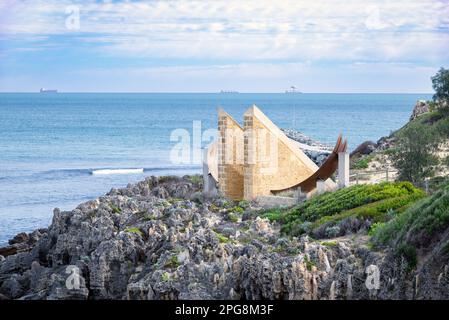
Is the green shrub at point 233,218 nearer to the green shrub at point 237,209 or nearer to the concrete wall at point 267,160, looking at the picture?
the green shrub at point 237,209

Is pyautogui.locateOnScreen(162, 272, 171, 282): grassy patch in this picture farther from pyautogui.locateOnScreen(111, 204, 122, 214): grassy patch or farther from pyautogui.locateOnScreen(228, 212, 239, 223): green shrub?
pyautogui.locateOnScreen(111, 204, 122, 214): grassy patch

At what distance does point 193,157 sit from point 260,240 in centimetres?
4609

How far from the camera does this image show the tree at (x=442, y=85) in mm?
38800

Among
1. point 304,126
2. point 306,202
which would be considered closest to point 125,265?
point 306,202

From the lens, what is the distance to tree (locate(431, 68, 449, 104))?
127 ft

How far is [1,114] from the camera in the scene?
13475 cm

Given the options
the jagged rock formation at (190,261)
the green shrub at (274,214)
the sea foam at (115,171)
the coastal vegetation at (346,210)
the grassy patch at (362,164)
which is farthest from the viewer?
the sea foam at (115,171)

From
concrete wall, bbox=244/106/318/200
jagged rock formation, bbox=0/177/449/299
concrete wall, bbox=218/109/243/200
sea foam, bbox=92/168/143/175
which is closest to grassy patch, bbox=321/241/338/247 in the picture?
jagged rock formation, bbox=0/177/449/299

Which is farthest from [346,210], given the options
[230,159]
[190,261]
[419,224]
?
[230,159]

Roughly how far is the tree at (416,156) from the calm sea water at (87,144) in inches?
572

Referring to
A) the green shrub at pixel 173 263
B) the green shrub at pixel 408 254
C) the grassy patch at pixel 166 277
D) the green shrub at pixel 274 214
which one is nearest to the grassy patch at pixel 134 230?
the green shrub at pixel 173 263

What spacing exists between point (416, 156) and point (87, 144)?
5670cm

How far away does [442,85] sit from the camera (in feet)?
129
